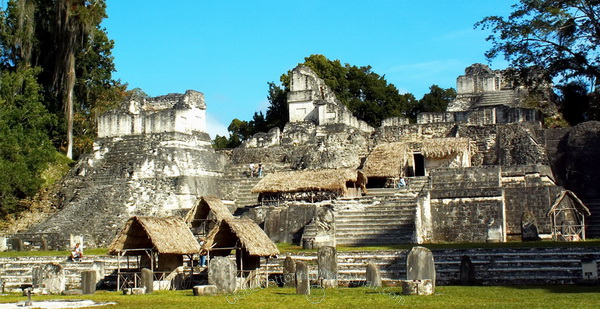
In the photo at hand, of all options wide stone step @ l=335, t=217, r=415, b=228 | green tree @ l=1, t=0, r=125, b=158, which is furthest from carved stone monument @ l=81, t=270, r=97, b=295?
green tree @ l=1, t=0, r=125, b=158

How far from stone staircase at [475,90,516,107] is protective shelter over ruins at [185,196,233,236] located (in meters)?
19.4

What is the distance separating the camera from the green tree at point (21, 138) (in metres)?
30.0

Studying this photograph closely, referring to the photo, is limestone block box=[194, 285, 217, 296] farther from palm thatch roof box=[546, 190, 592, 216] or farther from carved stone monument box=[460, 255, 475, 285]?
palm thatch roof box=[546, 190, 592, 216]

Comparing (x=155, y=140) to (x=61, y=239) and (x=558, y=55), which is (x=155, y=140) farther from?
(x=558, y=55)

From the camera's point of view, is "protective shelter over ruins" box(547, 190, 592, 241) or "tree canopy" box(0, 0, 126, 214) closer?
"protective shelter over ruins" box(547, 190, 592, 241)

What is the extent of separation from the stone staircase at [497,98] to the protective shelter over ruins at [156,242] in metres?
24.0

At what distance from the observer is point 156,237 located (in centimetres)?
1908

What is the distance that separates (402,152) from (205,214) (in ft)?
30.8

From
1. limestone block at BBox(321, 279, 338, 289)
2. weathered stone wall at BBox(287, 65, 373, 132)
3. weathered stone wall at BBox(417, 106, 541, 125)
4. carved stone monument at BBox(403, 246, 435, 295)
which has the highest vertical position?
weathered stone wall at BBox(287, 65, 373, 132)

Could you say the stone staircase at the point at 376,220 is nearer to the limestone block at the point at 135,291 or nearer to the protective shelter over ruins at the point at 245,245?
the protective shelter over ruins at the point at 245,245

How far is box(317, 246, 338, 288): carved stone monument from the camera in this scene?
18062 millimetres

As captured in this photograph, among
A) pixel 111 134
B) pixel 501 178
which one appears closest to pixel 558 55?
pixel 501 178

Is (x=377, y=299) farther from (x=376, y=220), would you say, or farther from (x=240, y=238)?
(x=376, y=220)

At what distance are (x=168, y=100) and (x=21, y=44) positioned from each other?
23.1 feet
